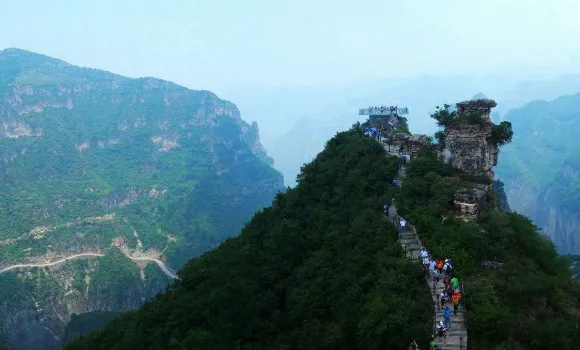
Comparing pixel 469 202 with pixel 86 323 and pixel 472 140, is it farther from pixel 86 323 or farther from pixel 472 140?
pixel 86 323

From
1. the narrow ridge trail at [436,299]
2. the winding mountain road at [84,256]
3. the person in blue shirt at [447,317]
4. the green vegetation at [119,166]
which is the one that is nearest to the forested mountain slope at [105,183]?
the green vegetation at [119,166]

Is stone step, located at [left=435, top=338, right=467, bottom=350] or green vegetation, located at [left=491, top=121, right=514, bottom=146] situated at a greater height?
green vegetation, located at [left=491, top=121, right=514, bottom=146]

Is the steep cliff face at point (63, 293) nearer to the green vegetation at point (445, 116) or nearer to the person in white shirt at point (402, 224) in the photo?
the green vegetation at point (445, 116)

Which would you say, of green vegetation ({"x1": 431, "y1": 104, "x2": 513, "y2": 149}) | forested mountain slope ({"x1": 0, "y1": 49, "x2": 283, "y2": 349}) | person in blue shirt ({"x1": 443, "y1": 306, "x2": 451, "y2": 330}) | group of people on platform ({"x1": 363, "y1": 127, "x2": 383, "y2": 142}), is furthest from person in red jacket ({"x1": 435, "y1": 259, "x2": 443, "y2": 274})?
forested mountain slope ({"x1": 0, "y1": 49, "x2": 283, "y2": 349})

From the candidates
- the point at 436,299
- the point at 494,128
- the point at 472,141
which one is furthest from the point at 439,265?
the point at 494,128

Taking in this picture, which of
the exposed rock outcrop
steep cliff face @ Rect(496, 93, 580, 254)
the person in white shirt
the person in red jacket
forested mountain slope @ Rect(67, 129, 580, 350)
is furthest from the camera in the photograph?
steep cliff face @ Rect(496, 93, 580, 254)

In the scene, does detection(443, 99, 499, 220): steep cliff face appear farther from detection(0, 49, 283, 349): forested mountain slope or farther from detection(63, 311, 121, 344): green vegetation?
detection(0, 49, 283, 349): forested mountain slope

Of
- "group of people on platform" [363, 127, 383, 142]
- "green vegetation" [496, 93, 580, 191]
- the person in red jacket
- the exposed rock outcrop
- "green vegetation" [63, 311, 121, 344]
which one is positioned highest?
"group of people on platform" [363, 127, 383, 142]
